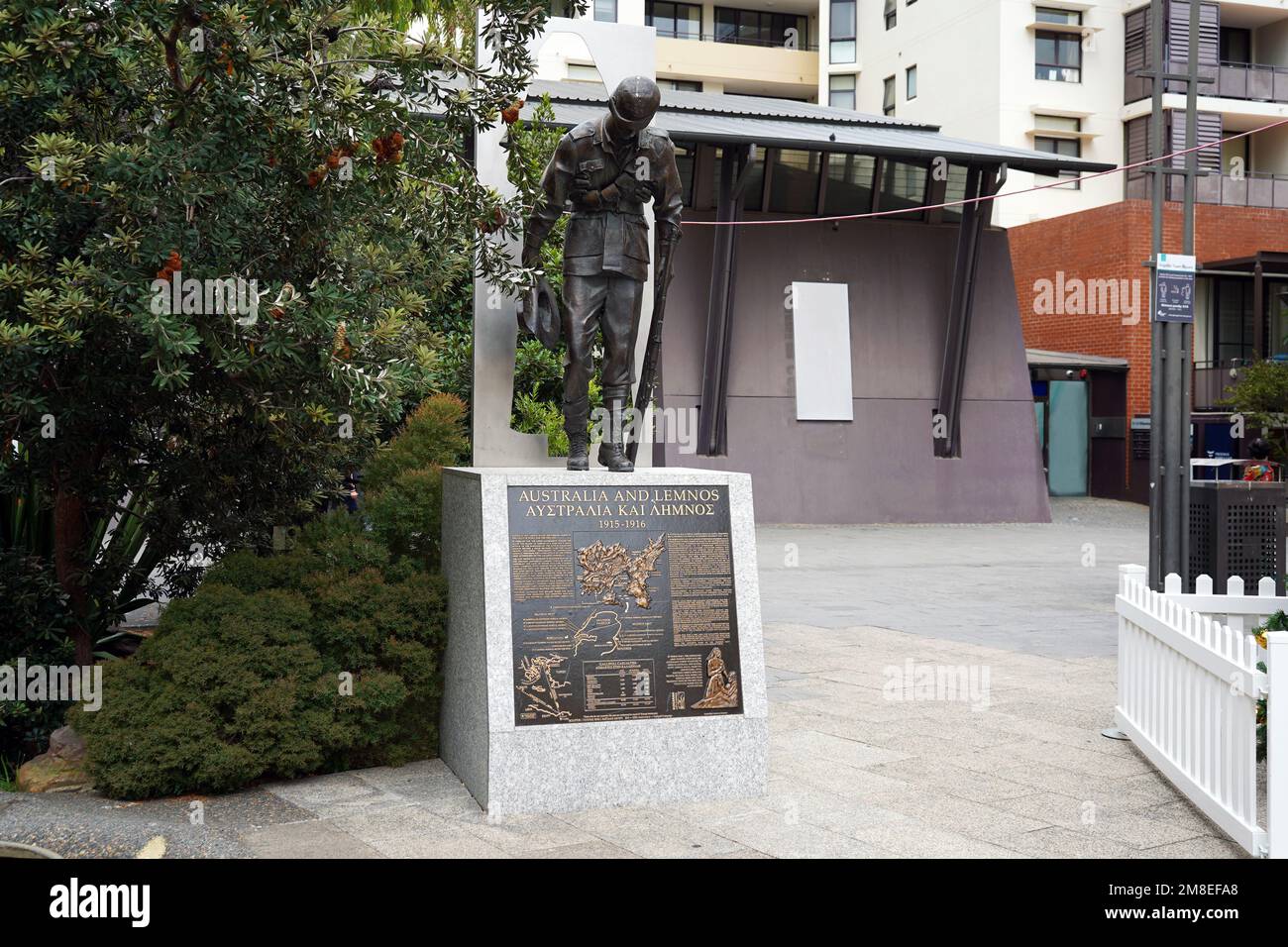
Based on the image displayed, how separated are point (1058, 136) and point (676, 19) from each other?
12.2 m

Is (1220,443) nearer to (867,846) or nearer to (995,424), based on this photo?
(995,424)

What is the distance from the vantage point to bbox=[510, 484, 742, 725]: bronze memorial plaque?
20.0 feet

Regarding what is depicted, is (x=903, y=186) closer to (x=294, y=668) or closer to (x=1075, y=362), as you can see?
(x=1075, y=362)

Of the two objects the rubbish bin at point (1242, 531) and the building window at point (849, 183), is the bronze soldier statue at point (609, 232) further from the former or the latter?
the building window at point (849, 183)

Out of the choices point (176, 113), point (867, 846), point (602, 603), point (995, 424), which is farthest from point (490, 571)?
point (995, 424)

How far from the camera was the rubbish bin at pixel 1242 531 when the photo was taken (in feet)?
36.7

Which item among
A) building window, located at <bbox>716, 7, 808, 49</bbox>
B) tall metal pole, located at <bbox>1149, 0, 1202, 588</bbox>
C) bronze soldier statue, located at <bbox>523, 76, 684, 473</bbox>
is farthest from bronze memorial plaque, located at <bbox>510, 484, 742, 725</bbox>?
building window, located at <bbox>716, 7, 808, 49</bbox>

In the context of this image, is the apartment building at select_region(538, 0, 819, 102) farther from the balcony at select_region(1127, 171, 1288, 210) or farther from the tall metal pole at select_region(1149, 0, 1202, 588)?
the tall metal pole at select_region(1149, 0, 1202, 588)

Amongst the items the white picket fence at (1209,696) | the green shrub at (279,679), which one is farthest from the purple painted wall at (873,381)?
the green shrub at (279,679)

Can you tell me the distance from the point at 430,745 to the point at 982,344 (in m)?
19.6

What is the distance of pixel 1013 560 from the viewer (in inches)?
714

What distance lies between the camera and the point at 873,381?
2391 centimetres

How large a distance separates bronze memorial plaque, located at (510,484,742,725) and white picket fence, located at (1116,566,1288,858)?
209 centimetres

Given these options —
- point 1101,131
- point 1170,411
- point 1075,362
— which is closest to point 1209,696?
point 1170,411
